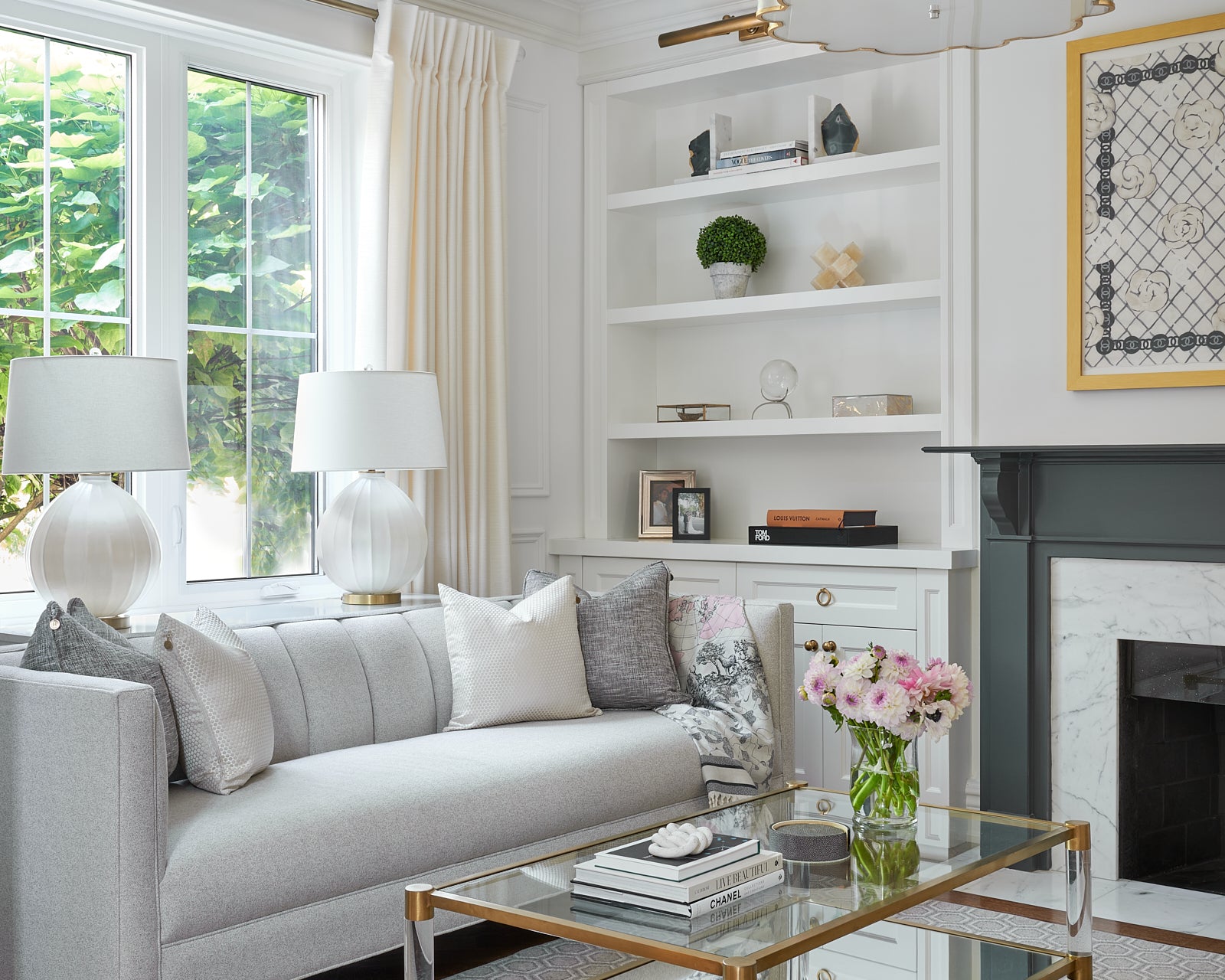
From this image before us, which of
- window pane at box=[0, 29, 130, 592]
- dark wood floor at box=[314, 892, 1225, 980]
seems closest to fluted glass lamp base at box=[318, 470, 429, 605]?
window pane at box=[0, 29, 130, 592]

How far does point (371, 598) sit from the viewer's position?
3.79 metres

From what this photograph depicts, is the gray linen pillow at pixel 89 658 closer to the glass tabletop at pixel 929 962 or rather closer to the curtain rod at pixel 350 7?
the glass tabletop at pixel 929 962

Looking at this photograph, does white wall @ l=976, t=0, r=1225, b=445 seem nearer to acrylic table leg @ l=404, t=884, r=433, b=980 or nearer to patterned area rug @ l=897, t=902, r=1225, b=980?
patterned area rug @ l=897, t=902, r=1225, b=980

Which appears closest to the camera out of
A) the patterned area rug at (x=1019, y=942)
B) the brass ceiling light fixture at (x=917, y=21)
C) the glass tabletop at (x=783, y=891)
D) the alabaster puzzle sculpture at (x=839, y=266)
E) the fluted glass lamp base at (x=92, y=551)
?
the glass tabletop at (x=783, y=891)

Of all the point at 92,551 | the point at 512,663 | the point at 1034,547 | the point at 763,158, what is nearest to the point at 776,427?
the point at 763,158

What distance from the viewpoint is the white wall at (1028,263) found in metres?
3.82

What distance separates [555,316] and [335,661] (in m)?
2.00

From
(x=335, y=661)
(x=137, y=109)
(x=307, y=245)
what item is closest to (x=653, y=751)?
(x=335, y=661)

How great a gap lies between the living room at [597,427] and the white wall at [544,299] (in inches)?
0.7

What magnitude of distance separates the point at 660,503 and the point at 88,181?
219 cm

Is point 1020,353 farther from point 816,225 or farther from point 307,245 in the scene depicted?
→ point 307,245

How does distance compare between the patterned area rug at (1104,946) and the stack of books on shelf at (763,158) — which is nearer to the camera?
the patterned area rug at (1104,946)

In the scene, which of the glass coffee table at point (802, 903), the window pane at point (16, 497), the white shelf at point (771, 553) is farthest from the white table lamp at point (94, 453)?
the white shelf at point (771, 553)

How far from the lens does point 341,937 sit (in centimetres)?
257
